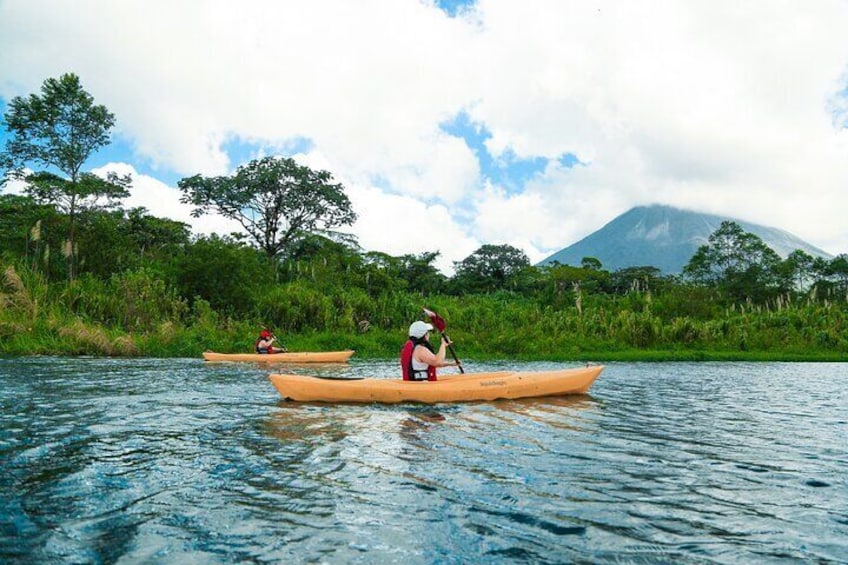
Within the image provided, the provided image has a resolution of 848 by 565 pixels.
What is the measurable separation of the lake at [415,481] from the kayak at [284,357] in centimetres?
748

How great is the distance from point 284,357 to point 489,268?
33.2 meters

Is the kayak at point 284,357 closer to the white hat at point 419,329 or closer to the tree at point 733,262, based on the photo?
the white hat at point 419,329

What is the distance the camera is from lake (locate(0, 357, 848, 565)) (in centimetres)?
376

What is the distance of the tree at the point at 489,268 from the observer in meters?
47.9

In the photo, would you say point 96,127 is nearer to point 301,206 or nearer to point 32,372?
point 301,206

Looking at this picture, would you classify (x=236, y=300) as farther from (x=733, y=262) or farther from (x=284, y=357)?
(x=733, y=262)

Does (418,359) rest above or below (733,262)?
below

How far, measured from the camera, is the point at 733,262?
55.1 metres

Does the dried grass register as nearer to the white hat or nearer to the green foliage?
the green foliage

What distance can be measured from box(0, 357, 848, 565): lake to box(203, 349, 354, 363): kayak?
7.48 m

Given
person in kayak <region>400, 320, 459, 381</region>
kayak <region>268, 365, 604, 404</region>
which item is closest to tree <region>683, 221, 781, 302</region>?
kayak <region>268, 365, 604, 404</region>

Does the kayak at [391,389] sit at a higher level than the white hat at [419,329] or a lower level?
lower

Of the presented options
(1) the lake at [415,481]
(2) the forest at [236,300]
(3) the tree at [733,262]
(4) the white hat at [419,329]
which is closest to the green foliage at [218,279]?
(2) the forest at [236,300]

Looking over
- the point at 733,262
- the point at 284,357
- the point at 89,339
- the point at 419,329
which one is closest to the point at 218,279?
the point at 89,339
